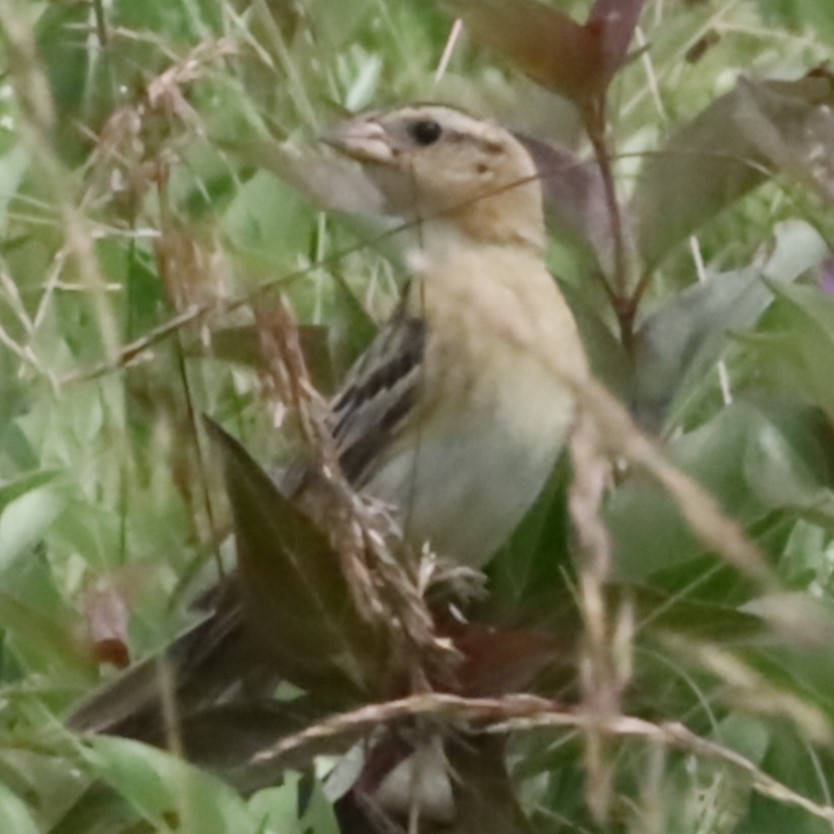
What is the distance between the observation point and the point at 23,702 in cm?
49

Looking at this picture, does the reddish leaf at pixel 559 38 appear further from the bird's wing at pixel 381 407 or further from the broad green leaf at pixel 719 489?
the bird's wing at pixel 381 407

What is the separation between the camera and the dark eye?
91cm

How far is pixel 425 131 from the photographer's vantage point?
917 mm

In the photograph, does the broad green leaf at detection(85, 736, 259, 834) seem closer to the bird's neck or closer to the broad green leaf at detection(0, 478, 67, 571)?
the broad green leaf at detection(0, 478, 67, 571)

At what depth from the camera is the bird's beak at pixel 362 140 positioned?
0.81 meters

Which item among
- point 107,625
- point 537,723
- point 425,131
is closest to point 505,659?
point 537,723

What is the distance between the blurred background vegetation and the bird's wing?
0.27ft

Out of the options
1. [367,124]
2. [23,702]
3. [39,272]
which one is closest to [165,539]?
Answer: [23,702]

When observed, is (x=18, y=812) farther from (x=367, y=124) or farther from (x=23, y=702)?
(x=367, y=124)

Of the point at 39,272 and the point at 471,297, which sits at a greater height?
the point at 471,297

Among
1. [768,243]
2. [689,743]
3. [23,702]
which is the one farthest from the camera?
[768,243]

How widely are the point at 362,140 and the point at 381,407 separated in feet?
0.43

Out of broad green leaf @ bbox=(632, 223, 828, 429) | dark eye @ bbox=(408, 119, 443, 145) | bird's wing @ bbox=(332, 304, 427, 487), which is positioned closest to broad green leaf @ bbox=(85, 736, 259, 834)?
broad green leaf @ bbox=(632, 223, 828, 429)

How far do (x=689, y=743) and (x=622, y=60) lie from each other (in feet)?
0.83
